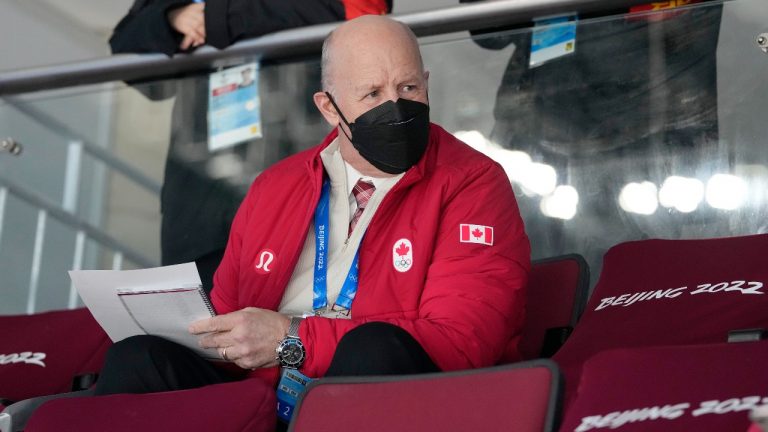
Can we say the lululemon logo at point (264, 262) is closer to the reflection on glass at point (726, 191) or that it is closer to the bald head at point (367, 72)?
the bald head at point (367, 72)

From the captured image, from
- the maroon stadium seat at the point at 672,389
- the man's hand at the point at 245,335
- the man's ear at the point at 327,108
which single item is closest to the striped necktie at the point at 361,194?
the man's ear at the point at 327,108

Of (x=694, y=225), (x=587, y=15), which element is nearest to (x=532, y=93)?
(x=587, y=15)

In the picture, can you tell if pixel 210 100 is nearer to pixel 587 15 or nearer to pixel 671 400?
pixel 587 15

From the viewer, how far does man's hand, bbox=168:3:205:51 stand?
149 inches

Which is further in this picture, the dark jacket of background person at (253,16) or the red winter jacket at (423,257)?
the dark jacket of background person at (253,16)

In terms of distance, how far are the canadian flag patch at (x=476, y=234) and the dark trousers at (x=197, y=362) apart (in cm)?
38

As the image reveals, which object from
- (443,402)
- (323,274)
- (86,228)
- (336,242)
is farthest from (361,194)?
(86,228)

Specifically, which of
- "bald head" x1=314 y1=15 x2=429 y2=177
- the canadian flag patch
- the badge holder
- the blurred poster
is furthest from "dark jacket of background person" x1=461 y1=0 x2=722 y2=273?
the badge holder

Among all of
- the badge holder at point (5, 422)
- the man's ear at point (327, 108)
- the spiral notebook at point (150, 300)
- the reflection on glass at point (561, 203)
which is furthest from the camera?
the reflection on glass at point (561, 203)

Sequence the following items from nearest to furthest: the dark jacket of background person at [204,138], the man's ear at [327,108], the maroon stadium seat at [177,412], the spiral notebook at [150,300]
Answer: the maroon stadium seat at [177,412] < the spiral notebook at [150,300] < the man's ear at [327,108] < the dark jacket of background person at [204,138]

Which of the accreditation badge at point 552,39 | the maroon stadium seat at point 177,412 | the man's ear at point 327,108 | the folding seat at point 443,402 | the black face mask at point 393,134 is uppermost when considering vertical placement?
the accreditation badge at point 552,39

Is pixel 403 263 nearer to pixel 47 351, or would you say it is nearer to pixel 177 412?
pixel 177 412

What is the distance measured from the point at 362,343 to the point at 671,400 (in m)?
0.68

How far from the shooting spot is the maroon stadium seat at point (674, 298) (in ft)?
7.90
